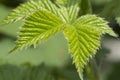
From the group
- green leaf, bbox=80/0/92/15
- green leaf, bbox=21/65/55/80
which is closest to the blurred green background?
green leaf, bbox=21/65/55/80

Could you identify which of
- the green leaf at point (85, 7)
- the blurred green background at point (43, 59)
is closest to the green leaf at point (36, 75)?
the blurred green background at point (43, 59)

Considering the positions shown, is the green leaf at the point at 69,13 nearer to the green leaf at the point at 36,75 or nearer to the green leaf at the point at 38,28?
the green leaf at the point at 38,28

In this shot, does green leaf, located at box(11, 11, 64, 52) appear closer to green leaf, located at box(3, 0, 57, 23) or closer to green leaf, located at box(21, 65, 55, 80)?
green leaf, located at box(3, 0, 57, 23)

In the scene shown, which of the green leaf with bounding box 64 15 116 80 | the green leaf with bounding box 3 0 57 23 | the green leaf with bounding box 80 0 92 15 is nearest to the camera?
the green leaf with bounding box 64 15 116 80

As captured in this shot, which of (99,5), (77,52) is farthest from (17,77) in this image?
(99,5)

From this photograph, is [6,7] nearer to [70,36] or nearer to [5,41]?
[5,41]

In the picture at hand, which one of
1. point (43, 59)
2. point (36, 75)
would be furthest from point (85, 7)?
point (43, 59)
